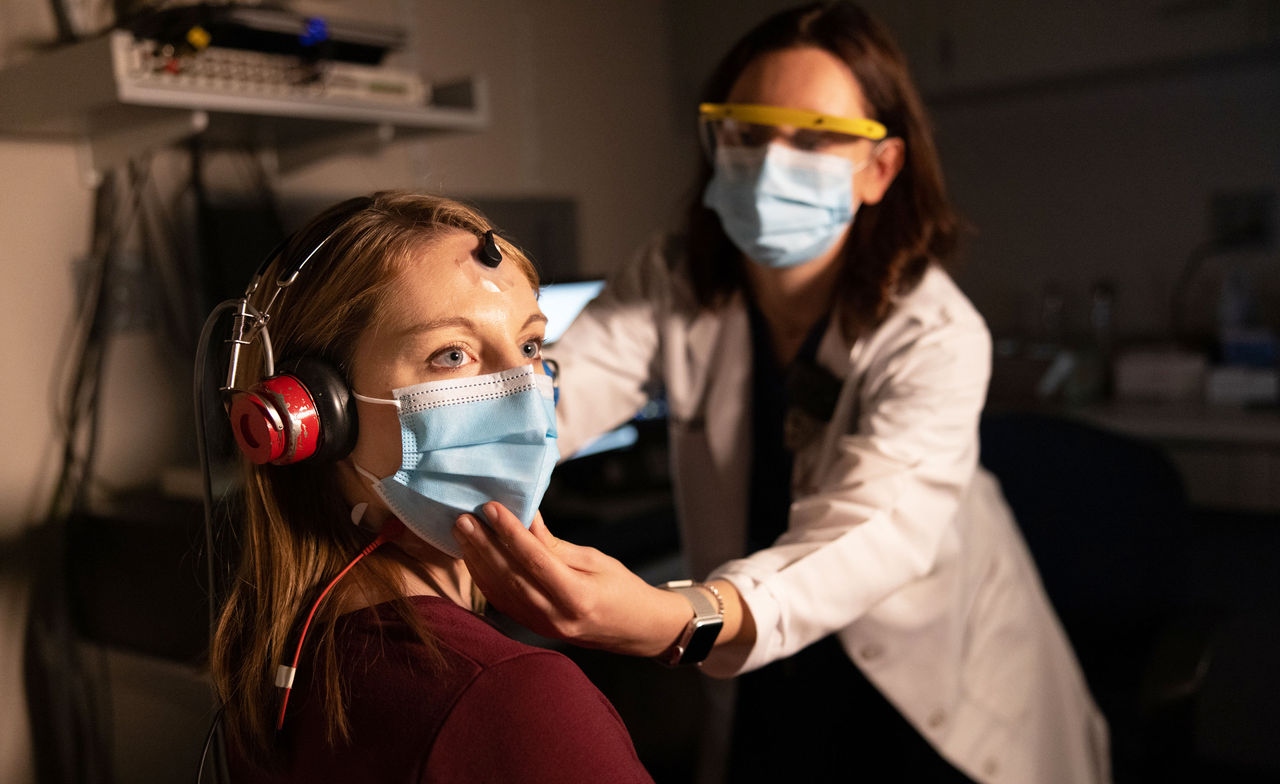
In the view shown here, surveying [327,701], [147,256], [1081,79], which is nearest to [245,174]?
[147,256]

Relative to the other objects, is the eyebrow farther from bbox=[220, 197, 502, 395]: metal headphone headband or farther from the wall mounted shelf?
the wall mounted shelf

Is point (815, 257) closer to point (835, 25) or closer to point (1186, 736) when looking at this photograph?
point (835, 25)

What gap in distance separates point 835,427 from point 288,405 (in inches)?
29.2

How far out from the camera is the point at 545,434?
787 mm

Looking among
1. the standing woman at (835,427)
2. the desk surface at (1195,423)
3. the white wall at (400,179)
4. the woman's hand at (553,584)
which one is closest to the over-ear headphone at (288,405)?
the woman's hand at (553,584)

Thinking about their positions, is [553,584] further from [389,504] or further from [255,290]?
[255,290]

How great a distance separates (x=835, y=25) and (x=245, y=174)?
1271 mm

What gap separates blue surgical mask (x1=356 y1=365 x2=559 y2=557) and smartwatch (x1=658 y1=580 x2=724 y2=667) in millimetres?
195

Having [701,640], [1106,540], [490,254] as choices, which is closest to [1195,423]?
[1106,540]

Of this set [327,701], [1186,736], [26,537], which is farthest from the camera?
[26,537]

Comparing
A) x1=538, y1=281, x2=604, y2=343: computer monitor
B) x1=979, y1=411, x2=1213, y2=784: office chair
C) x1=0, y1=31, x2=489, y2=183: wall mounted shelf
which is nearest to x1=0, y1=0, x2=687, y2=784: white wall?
x1=0, y1=31, x2=489, y2=183: wall mounted shelf

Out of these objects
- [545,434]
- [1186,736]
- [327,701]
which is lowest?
[1186,736]

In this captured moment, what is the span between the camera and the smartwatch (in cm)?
87

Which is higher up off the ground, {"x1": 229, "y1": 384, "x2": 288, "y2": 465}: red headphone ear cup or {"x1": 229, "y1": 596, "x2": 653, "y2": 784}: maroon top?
{"x1": 229, "y1": 384, "x2": 288, "y2": 465}: red headphone ear cup
